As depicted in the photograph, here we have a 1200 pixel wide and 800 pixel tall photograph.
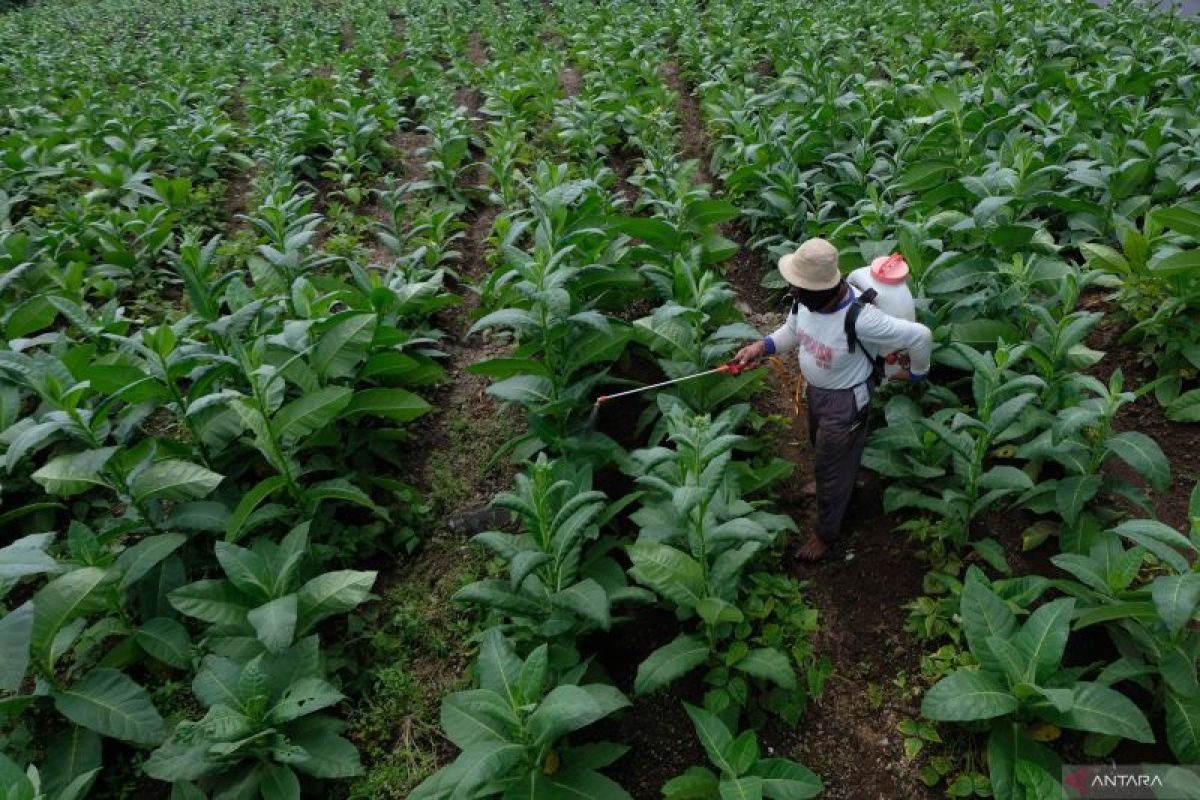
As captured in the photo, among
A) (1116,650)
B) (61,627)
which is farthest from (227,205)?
(1116,650)

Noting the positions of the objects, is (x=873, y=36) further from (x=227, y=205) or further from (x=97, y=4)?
(x=97, y=4)

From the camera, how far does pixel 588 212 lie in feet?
20.7

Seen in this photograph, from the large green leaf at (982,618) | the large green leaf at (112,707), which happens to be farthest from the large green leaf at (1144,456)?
the large green leaf at (112,707)

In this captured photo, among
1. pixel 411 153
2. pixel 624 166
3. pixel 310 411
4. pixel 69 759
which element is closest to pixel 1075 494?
pixel 310 411

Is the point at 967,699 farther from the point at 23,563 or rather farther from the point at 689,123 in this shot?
the point at 689,123

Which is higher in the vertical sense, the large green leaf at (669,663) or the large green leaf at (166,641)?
the large green leaf at (166,641)

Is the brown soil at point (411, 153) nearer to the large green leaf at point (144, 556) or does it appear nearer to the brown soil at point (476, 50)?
the brown soil at point (476, 50)

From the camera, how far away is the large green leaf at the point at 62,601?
11.6 feet

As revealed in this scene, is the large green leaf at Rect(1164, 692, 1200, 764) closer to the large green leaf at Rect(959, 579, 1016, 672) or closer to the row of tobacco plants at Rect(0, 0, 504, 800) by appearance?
the large green leaf at Rect(959, 579, 1016, 672)

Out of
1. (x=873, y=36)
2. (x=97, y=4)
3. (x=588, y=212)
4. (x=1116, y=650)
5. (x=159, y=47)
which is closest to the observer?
(x=1116, y=650)

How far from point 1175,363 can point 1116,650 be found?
247 cm

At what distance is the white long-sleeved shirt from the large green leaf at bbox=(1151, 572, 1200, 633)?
153cm

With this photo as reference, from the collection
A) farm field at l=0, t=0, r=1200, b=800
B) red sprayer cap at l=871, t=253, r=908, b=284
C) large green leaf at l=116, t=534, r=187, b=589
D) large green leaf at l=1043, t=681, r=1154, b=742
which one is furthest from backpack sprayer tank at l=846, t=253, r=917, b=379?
large green leaf at l=116, t=534, r=187, b=589

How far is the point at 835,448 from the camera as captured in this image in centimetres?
418
